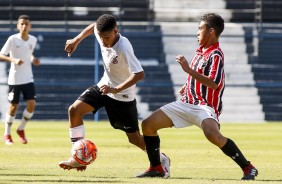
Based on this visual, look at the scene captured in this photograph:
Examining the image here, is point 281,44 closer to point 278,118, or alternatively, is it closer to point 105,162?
point 278,118

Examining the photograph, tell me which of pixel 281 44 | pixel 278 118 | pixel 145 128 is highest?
pixel 145 128

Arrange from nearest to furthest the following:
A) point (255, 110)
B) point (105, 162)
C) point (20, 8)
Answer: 1. point (105, 162)
2. point (255, 110)
3. point (20, 8)

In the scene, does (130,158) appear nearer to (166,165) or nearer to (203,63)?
(166,165)

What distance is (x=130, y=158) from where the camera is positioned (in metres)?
13.1

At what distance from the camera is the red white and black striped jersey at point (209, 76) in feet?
31.4

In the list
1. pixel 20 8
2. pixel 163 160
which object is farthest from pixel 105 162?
pixel 20 8

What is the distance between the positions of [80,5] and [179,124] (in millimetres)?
21519

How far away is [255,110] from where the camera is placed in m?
27.3

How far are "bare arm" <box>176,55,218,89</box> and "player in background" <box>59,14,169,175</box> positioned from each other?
2.72 ft

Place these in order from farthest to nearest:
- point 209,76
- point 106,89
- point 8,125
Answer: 1. point 8,125
2. point 106,89
3. point 209,76

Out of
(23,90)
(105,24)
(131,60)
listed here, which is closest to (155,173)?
(131,60)

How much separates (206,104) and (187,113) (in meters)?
0.23

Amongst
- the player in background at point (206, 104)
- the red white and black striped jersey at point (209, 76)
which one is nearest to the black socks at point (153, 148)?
the player in background at point (206, 104)

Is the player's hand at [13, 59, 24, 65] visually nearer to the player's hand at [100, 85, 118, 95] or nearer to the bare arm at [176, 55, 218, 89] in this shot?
the player's hand at [100, 85, 118, 95]
